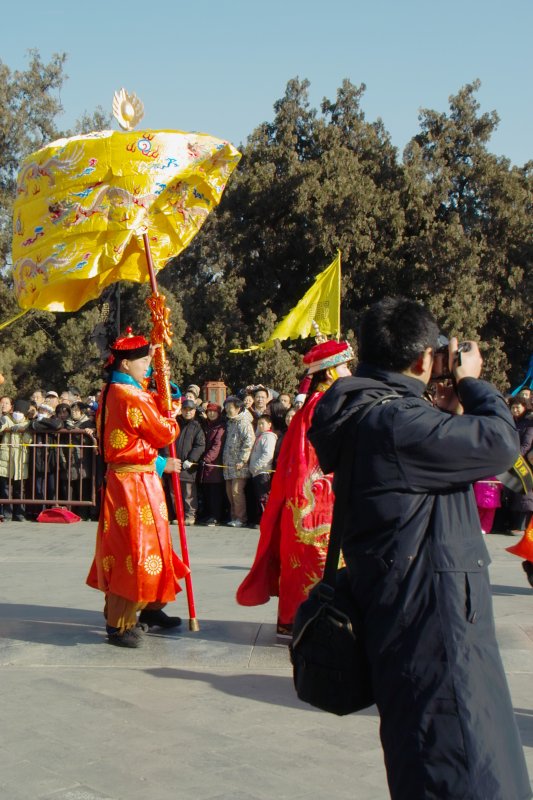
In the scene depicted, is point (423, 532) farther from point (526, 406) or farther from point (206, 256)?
point (206, 256)

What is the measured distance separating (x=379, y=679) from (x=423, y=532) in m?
0.38

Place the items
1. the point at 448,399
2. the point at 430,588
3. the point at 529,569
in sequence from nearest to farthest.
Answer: the point at 430,588
the point at 448,399
the point at 529,569

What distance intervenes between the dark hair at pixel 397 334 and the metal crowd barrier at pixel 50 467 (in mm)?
10495

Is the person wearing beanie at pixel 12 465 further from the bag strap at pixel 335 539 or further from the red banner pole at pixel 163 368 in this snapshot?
the bag strap at pixel 335 539

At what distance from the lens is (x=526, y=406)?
40.0 feet

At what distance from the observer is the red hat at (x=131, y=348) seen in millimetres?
6250

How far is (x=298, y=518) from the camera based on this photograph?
6098 mm

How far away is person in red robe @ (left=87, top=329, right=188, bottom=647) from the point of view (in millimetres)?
6156

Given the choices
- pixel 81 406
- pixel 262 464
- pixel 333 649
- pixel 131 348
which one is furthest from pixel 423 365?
pixel 81 406

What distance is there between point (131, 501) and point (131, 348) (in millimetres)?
936

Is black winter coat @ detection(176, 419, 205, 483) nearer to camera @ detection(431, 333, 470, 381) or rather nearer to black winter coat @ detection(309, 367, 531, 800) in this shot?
camera @ detection(431, 333, 470, 381)

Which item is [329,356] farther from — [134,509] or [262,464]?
[262,464]

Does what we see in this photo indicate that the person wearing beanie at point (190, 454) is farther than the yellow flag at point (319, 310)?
Yes

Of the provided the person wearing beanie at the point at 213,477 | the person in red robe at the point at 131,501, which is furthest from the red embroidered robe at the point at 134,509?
the person wearing beanie at the point at 213,477
